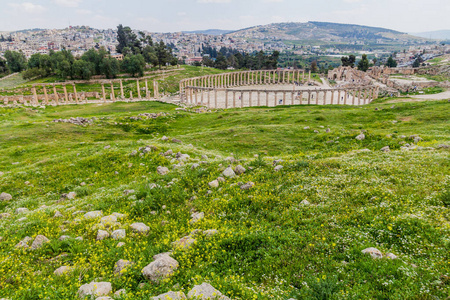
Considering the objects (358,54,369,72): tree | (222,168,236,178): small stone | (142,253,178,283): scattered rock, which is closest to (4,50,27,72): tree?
(222,168,236,178): small stone

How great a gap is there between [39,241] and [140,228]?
3.50 meters

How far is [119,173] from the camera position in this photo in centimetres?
1778

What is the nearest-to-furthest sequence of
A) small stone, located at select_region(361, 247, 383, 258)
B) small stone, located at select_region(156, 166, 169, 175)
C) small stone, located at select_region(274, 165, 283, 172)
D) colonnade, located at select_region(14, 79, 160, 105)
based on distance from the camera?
1. small stone, located at select_region(361, 247, 383, 258)
2. small stone, located at select_region(274, 165, 283, 172)
3. small stone, located at select_region(156, 166, 169, 175)
4. colonnade, located at select_region(14, 79, 160, 105)

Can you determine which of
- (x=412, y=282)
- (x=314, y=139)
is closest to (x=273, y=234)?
(x=412, y=282)

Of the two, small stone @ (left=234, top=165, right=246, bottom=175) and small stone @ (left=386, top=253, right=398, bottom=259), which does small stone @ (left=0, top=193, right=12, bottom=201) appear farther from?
small stone @ (left=386, top=253, right=398, bottom=259)

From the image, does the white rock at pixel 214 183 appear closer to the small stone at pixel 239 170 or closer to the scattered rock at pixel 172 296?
the small stone at pixel 239 170

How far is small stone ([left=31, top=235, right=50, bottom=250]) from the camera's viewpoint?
917 cm

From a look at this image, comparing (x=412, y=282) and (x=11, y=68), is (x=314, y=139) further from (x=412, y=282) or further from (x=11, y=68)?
(x=11, y=68)

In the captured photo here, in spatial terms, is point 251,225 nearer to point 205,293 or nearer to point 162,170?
point 205,293

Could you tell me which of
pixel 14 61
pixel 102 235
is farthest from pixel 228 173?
pixel 14 61

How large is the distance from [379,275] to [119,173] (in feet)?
52.4

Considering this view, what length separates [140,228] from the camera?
33.3ft

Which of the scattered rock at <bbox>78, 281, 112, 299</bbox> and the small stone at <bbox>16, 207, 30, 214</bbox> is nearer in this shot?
the scattered rock at <bbox>78, 281, 112, 299</bbox>

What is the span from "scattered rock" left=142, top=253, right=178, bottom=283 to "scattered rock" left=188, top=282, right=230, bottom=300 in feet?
3.83
